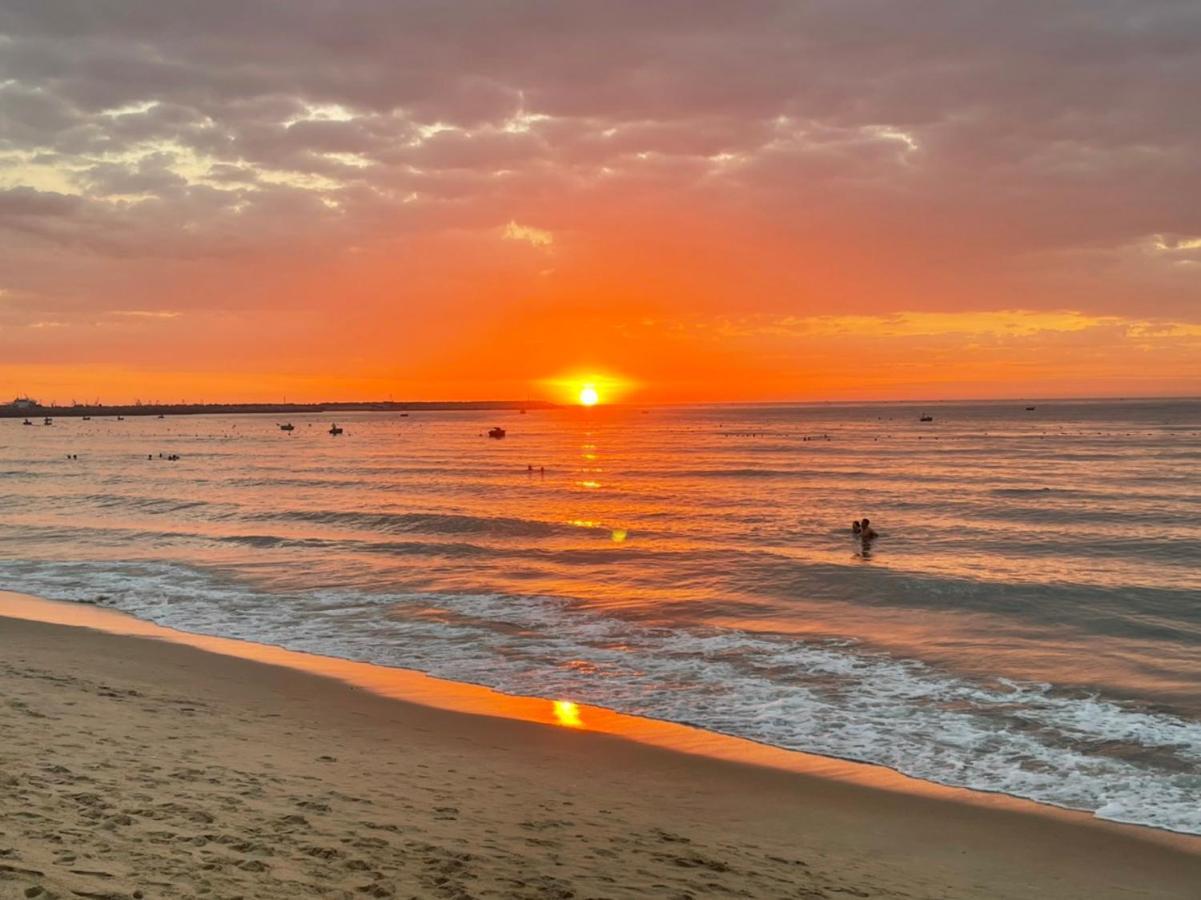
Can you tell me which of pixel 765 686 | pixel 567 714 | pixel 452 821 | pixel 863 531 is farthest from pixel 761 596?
pixel 452 821

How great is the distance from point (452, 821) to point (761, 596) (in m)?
15.4

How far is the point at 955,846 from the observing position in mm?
8398

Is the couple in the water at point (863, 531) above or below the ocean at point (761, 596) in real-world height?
above

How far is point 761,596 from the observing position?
2206 centimetres

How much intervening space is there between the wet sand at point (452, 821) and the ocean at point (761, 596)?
1612 mm

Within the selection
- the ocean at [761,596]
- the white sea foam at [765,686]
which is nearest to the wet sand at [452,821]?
the white sea foam at [765,686]

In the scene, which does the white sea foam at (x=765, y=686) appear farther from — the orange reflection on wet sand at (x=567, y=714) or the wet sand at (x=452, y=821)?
the wet sand at (x=452, y=821)

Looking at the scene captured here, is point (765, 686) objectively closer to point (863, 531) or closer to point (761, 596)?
point (761, 596)

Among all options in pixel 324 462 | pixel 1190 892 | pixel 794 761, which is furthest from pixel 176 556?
pixel 324 462

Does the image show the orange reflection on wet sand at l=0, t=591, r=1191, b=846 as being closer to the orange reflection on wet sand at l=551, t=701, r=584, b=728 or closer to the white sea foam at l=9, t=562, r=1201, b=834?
the orange reflection on wet sand at l=551, t=701, r=584, b=728

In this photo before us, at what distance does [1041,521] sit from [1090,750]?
26152 mm

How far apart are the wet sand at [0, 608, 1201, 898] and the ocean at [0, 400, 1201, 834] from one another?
63.5 inches

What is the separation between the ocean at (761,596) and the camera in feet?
40.1

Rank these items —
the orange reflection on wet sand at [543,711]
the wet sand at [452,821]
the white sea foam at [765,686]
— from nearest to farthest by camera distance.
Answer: the wet sand at [452,821]
the orange reflection on wet sand at [543,711]
the white sea foam at [765,686]
